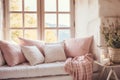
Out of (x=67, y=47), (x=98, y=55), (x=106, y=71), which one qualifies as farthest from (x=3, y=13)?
(x=106, y=71)

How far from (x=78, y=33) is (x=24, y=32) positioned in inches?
42.6

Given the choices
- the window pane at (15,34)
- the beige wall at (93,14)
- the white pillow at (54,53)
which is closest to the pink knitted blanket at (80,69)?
the white pillow at (54,53)

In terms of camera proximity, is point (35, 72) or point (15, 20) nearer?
point (35, 72)

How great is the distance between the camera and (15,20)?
4309mm

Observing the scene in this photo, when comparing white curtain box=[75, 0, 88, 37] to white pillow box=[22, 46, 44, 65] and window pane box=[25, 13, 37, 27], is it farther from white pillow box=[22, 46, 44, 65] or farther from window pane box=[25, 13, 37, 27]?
white pillow box=[22, 46, 44, 65]

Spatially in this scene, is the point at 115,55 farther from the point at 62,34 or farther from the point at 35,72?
the point at 62,34

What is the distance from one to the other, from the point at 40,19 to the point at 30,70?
131 cm

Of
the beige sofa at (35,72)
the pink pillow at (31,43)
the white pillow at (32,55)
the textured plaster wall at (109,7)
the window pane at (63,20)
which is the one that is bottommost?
the beige sofa at (35,72)

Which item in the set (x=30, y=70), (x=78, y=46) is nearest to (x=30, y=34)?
(x=78, y=46)

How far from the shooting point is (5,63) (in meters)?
3.64

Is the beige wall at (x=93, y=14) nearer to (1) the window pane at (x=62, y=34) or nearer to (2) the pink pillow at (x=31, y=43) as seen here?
(1) the window pane at (x=62, y=34)

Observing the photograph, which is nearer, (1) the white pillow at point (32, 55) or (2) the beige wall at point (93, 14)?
(1) the white pillow at point (32, 55)

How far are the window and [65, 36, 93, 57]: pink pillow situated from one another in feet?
1.52

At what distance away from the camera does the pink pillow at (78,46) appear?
3947 millimetres
